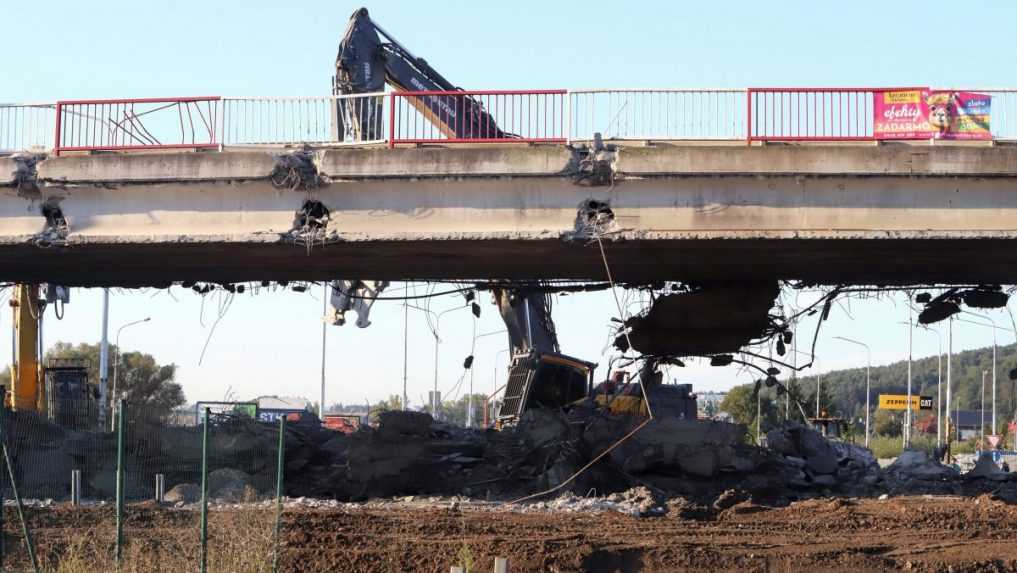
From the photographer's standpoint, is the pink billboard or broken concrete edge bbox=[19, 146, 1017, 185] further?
the pink billboard

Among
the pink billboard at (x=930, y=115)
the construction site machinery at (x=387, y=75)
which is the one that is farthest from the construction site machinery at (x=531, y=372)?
the pink billboard at (x=930, y=115)

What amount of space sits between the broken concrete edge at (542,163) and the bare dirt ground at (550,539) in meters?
5.77

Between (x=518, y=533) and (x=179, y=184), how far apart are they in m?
8.83

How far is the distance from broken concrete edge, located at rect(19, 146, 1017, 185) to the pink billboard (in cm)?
35

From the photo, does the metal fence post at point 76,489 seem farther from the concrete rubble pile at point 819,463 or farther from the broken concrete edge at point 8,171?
the concrete rubble pile at point 819,463

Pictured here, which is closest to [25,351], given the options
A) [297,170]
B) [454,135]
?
[454,135]

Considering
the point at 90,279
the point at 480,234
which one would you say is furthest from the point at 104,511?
the point at 90,279

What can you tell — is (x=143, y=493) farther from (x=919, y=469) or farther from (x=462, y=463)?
(x=919, y=469)

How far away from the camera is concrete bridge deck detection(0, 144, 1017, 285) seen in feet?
63.2

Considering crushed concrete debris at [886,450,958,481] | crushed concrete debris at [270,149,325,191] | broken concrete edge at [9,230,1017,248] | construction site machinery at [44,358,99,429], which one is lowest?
crushed concrete debris at [886,450,958,481]

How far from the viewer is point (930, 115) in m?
19.5

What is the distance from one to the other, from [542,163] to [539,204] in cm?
72

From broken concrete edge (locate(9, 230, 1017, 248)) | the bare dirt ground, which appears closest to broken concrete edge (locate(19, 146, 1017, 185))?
broken concrete edge (locate(9, 230, 1017, 248))

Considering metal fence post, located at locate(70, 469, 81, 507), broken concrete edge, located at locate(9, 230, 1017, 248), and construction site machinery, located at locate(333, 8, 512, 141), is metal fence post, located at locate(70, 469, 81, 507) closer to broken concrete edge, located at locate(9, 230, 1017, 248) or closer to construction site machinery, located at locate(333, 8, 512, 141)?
broken concrete edge, located at locate(9, 230, 1017, 248)
